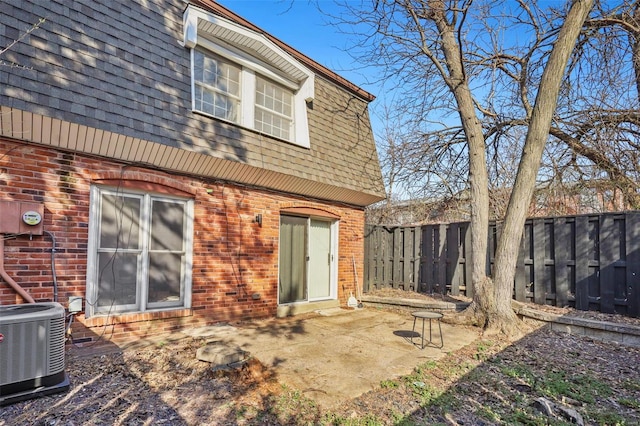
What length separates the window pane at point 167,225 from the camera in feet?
18.1

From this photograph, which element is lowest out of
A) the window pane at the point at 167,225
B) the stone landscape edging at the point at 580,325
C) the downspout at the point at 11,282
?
the stone landscape edging at the point at 580,325

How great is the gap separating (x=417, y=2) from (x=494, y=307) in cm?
556

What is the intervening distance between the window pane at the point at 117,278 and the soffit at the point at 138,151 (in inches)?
55.7

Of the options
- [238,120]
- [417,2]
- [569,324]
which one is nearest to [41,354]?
[238,120]

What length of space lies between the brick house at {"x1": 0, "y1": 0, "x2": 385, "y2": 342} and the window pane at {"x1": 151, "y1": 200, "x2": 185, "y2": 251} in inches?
0.8

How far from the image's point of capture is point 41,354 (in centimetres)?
330

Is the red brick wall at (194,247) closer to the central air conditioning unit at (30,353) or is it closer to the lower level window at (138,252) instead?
the lower level window at (138,252)

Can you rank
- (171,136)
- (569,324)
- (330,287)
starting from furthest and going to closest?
(330,287) < (569,324) < (171,136)

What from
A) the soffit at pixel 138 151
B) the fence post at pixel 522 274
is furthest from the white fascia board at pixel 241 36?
the fence post at pixel 522 274

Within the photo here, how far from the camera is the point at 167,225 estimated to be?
564cm

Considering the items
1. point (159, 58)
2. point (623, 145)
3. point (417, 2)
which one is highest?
point (417, 2)

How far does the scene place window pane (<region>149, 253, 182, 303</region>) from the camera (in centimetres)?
548

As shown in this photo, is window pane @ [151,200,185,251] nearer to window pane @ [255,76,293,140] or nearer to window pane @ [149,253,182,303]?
window pane @ [149,253,182,303]

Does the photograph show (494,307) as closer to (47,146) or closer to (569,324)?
(569,324)
